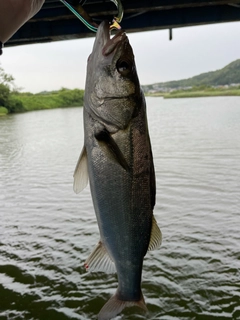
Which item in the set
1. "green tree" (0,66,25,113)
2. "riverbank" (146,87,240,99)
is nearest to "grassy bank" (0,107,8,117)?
"green tree" (0,66,25,113)

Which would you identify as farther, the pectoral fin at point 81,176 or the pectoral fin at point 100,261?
the pectoral fin at point 100,261

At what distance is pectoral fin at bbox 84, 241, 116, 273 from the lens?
2.72 metres

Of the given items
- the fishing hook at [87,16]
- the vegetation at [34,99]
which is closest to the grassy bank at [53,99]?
the vegetation at [34,99]

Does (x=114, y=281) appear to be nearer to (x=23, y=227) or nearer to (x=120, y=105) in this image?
(x=23, y=227)

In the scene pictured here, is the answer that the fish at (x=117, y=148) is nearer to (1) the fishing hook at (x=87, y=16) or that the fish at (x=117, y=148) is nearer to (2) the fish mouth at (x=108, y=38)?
(2) the fish mouth at (x=108, y=38)

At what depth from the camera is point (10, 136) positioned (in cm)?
2967

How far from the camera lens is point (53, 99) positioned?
75.8 meters

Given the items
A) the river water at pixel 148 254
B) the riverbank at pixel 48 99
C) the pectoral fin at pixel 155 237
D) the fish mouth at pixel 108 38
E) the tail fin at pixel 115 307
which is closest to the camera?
the fish mouth at pixel 108 38

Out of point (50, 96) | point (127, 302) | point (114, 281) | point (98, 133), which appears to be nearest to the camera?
point (98, 133)

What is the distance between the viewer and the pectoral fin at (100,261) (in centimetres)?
272

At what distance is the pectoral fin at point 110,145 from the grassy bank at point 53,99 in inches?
2804

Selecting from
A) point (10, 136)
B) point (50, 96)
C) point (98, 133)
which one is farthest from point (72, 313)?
point (50, 96)

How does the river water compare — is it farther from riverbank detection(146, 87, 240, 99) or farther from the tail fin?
riverbank detection(146, 87, 240, 99)

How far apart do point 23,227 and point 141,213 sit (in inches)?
282
